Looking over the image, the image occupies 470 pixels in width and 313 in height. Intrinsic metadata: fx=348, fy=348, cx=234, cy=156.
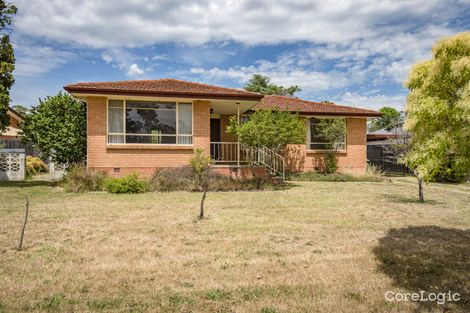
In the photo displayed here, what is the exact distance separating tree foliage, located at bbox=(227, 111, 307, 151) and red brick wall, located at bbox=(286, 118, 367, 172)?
5083 millimetres

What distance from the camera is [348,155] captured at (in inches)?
790

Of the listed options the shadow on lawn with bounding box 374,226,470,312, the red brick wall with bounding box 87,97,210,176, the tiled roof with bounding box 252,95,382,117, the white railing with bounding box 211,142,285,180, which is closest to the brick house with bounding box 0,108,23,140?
the red brick wall with bounding box 87,97,210,176

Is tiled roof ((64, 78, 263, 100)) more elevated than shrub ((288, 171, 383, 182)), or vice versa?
tiled roof ((64, 78, 263, 100))

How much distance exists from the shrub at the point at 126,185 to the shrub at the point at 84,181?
1.76 feet

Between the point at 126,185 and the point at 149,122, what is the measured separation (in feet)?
11.9

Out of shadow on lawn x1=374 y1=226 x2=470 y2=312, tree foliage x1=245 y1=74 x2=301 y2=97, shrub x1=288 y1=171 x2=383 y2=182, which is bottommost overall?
shadow on lawn x1=374 y1=226 x2=470 y2=312

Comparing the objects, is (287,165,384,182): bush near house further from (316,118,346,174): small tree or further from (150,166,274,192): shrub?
(150,166,274,192): shrub

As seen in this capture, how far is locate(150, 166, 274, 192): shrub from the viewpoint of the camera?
1285 cm

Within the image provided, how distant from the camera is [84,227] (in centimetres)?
691

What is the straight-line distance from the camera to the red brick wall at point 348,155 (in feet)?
63.8

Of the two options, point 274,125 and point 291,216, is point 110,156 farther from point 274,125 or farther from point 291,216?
point 291,216

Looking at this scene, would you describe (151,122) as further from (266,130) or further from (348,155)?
(348,155)

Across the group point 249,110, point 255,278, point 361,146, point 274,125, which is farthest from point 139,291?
point 361,146

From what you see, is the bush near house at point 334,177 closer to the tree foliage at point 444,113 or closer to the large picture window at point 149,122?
the large picture window at point 149,122
